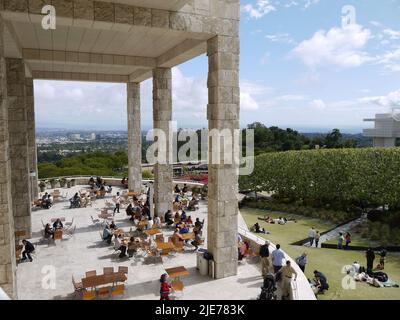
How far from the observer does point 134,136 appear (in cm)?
2473

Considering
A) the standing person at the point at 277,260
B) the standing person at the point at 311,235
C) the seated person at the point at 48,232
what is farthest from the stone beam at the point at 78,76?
the standing person at the point at 277,260

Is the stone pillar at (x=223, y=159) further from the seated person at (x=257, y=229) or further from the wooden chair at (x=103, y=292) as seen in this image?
the seated person at (x=257, y=229)

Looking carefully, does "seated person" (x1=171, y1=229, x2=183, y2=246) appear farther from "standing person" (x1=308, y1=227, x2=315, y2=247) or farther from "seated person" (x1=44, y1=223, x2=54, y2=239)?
"standing person" (x1=308, y1=227, x2=315, y2=247)

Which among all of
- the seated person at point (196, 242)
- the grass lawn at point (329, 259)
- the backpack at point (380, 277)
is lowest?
the grass lawn at point (329, 259)

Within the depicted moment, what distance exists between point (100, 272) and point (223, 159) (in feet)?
19.4

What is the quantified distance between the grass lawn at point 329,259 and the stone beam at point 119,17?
1094cm

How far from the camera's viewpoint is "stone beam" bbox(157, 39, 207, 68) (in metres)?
12.8

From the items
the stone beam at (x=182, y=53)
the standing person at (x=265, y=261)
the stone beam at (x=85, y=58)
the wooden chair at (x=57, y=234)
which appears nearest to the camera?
the standing person at (x=265, y=261)

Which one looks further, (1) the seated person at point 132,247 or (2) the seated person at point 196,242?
(2) the seated person at point 196,242

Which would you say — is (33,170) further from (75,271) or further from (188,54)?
(188,54)

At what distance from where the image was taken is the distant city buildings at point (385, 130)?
252ft

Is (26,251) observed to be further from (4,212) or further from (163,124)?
(163,124)

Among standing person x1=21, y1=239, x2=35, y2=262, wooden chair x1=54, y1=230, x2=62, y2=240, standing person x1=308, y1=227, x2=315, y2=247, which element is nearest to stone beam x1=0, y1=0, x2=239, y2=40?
standing person x1=21, y1=239, x2=35, y2=262
